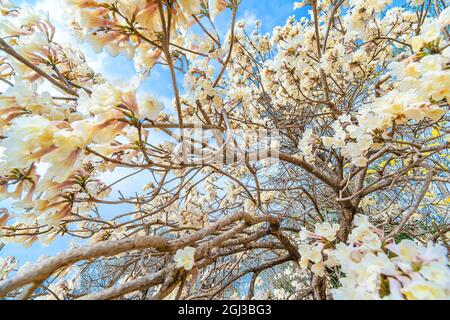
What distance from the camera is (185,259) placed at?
2.44 feet

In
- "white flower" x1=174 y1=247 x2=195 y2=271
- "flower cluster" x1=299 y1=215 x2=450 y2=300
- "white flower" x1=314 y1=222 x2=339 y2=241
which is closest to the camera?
A: "flower cluster" x1=299 y1=215 x2=450 y2=300

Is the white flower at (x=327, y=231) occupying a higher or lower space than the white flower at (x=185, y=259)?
higher

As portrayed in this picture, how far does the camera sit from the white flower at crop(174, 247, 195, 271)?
0.73 m

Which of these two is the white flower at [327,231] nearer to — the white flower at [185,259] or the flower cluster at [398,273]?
the flower cluster at [398,273]

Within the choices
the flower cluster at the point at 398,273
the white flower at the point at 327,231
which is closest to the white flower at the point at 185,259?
the flower cluster at the point at 398,273

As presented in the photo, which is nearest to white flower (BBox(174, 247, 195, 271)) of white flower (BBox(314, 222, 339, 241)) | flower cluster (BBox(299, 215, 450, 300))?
flower cluster (BBox(299, 215, 450, 300))

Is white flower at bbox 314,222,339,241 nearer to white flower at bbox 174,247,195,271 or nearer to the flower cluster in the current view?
the flower cluster

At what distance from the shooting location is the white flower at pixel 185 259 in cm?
73

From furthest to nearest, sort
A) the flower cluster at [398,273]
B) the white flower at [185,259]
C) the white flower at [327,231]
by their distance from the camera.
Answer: the white flower at [327,231] < the white flower at [185,259] < the flower cluster at [398,273]

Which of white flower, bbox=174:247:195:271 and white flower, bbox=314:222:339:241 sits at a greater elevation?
white flower, bbox=314:222:339:241

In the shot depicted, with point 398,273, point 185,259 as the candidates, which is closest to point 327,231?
point 398,273

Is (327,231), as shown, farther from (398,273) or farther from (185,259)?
(185,259)

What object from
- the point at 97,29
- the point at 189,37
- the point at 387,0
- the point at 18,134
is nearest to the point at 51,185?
the point at 18,134

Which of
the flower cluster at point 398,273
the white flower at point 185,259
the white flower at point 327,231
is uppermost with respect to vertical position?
the white flower at point 327,231
